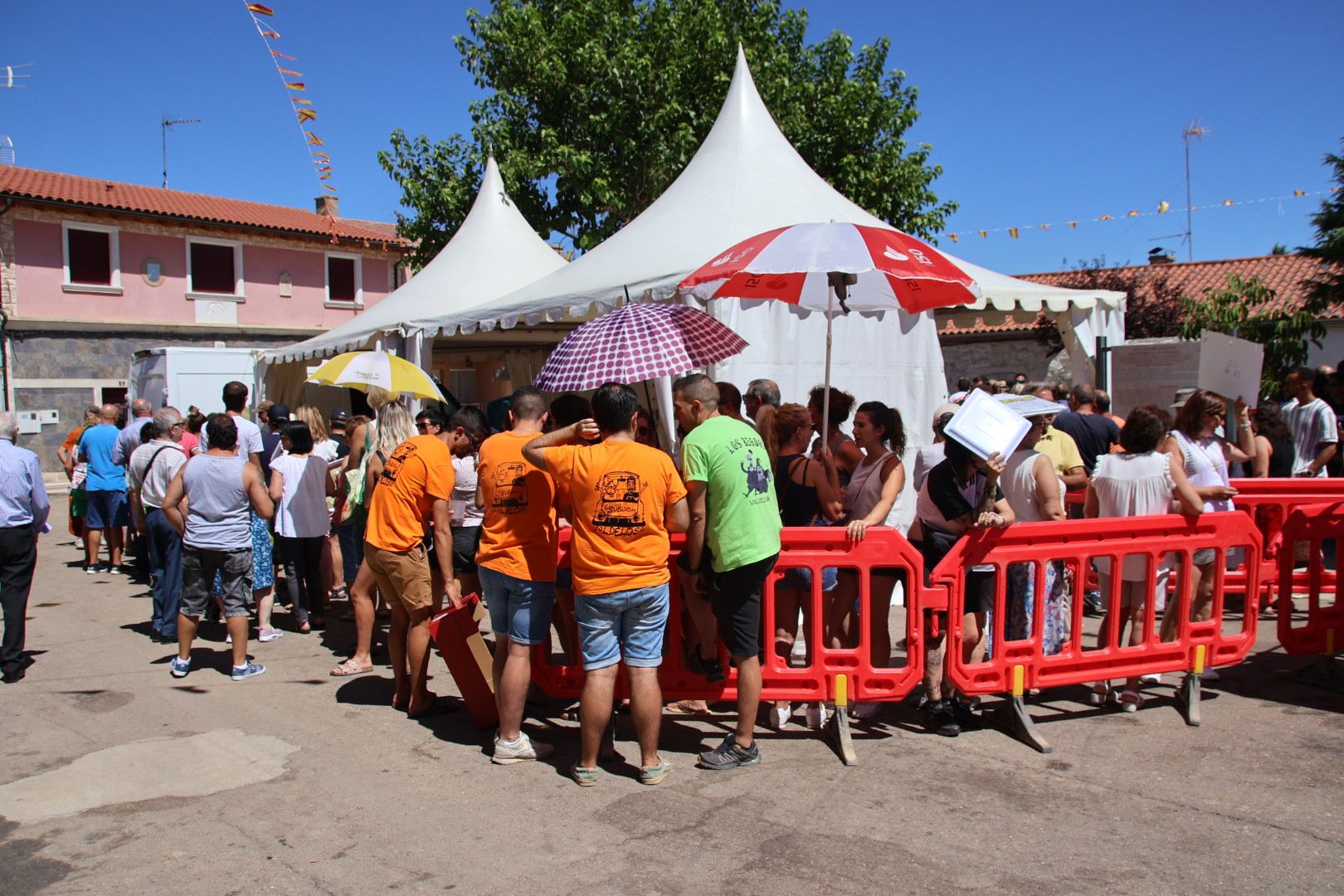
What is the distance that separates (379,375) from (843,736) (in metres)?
4.43

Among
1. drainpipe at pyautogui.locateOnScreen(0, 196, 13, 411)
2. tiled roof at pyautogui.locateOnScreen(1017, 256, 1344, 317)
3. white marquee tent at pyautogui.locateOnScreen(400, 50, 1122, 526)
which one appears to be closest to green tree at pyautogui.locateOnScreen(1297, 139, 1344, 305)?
tiled roof at pyautogui.locateOnScreen(1017, 256, 1344, 317)

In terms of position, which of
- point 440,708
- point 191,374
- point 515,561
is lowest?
point 440,708

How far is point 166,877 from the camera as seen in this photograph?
336 cm

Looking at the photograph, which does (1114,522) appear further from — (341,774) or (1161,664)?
(341,774)

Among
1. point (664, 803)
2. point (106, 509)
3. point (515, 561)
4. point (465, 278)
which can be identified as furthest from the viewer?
point (465, 278)

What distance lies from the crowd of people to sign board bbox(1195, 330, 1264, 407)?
685 mm

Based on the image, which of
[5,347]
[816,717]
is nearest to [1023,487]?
[816,717]

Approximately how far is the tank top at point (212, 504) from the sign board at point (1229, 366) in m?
6.40

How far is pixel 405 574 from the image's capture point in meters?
5.05

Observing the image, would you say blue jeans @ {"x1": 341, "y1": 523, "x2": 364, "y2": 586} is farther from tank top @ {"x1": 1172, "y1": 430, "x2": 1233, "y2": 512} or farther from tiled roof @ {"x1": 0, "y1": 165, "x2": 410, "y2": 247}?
tiled roof @ {"x1": 0, "y1": 165, "x2": 410, "y2": 247}

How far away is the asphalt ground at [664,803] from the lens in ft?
10.9

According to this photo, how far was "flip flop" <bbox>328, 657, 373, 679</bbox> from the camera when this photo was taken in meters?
5.97

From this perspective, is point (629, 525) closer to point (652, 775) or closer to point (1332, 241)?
point (652, 775)

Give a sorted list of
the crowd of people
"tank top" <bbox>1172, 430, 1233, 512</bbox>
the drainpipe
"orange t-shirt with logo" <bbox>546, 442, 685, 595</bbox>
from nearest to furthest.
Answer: "orange t-shirt with logo" <bbox>546, 442, 685, 595</bbox>
the crowd of people
"tank top" <bbox>1172, 430, 1233, 512</bbox>
the drainpipe
